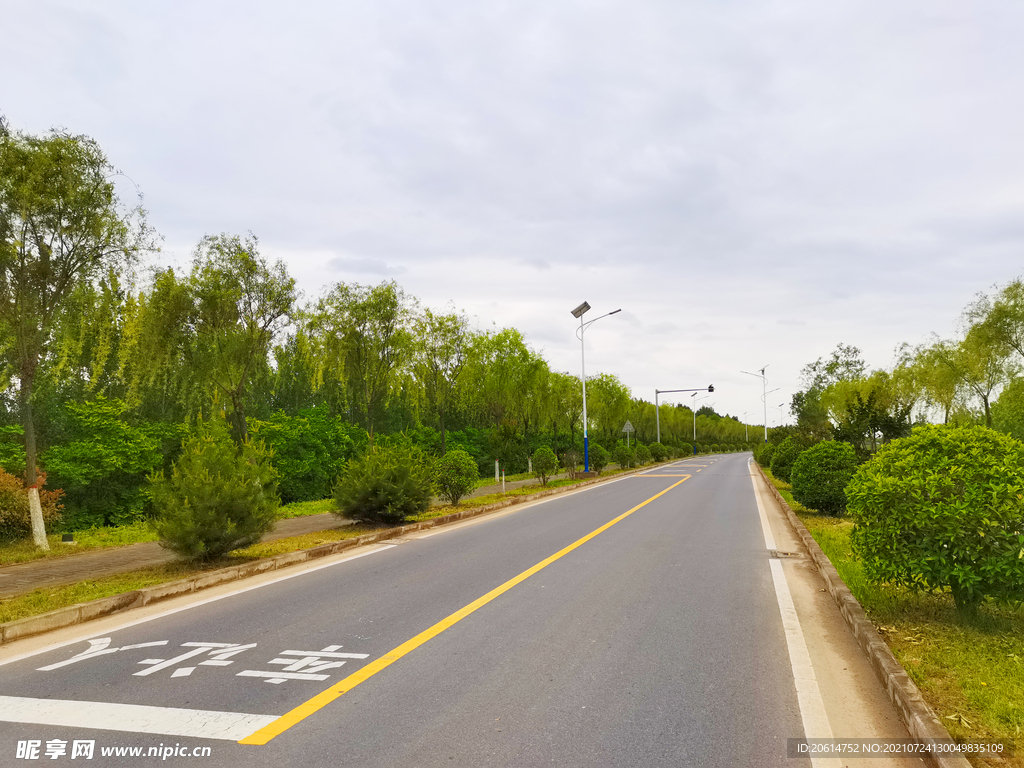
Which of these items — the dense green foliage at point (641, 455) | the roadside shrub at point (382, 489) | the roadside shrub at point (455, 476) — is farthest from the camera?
the dense green foliage at point (641, 455)

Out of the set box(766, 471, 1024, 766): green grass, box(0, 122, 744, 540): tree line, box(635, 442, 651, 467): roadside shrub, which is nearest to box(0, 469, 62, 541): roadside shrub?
box(0, 122, 744, 540): tree line

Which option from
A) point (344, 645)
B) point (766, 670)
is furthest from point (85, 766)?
point (766, 670)

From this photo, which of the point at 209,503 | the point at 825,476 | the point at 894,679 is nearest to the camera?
the point at 894,679

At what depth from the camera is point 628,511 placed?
16.4 metres

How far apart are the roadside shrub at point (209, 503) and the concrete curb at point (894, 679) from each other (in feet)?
24.1

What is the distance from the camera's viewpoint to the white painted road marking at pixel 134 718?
3750 millimetres

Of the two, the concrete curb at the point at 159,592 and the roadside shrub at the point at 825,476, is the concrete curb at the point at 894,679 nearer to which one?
the concrete curb at the point at 159,592

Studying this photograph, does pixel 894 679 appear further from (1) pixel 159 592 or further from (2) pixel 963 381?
(2) pixel 963 381

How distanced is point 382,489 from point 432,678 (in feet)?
29.9

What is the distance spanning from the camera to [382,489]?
13.4 metres

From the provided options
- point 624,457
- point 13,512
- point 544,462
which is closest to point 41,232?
point 13,512

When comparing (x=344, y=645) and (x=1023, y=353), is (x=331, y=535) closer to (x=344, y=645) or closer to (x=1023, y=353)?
(x=344, y=645)

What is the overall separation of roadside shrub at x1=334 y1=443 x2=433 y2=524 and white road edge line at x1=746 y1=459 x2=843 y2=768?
773cm

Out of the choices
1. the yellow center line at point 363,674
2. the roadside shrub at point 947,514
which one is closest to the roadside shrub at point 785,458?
the yellow center line at point 363,674
